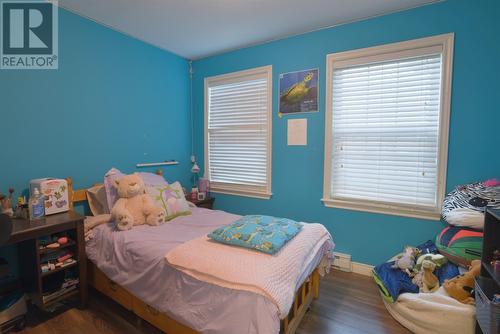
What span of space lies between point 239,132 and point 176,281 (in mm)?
2128

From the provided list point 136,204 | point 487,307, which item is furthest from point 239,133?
point 487,307

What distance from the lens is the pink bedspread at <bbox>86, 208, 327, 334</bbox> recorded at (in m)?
1.21

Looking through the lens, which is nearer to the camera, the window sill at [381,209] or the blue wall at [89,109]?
the blue wall at [89,109]

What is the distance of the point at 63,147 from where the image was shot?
7.54 ft

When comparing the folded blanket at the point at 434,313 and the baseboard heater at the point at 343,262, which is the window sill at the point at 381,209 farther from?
the folded blanket at the point at 434,313

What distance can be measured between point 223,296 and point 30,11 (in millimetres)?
2776

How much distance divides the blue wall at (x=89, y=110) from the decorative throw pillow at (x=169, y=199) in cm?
67

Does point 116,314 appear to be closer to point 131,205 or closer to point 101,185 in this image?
point 131,205

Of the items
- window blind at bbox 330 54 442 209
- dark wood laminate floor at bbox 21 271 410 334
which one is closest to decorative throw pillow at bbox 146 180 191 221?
dark wood laminate floor at bbox 21 271 410 334

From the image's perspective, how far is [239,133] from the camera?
326cm

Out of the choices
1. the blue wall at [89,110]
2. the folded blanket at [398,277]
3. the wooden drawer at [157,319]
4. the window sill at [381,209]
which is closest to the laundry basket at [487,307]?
the folded blanket at [398,277]

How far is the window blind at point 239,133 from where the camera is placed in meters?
3.07

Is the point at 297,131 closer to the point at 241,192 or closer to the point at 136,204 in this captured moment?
the point at 241,192

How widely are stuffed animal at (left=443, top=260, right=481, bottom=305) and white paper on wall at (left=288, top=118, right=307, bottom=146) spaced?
171cm
